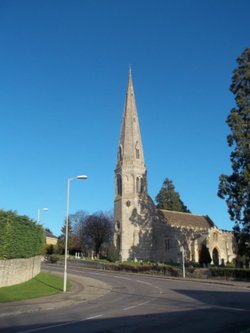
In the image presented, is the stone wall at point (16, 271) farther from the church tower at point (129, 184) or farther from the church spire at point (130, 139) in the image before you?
the church spire at point (130, 139)

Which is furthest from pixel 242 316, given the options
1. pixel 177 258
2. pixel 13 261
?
pixel 177 258

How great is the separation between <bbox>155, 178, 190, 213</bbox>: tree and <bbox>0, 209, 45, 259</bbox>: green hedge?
70215 millimetres

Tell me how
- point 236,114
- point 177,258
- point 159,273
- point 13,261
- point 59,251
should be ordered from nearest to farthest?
point 13,261 < point 236,114 < point 159,273 < point 177,258 < point 59,251

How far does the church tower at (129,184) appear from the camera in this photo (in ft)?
252

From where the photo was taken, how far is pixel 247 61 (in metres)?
45.9

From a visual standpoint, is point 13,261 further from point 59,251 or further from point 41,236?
point 59,251

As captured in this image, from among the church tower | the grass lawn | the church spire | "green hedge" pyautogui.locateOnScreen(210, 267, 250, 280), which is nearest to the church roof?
the church tower

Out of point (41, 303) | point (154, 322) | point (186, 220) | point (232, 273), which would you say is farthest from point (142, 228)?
point (154, 322)

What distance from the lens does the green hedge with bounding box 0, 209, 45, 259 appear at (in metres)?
25.4

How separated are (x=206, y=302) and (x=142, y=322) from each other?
7556 mm

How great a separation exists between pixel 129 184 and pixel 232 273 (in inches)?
1642

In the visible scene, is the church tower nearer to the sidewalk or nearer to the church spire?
the church spire

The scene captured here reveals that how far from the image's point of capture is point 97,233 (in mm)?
101812

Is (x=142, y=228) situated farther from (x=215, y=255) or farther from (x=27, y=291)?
(x=27, y=291)
